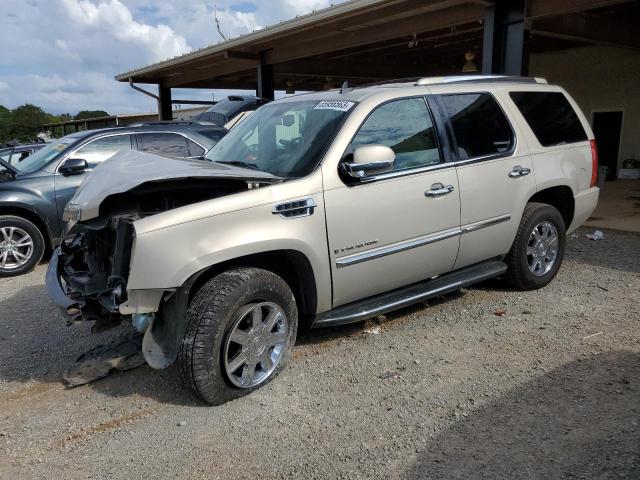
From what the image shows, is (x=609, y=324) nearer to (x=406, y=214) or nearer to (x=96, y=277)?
(x=406, y=214)

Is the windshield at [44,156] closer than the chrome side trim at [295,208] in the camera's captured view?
No

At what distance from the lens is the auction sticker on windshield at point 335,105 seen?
3.90 m

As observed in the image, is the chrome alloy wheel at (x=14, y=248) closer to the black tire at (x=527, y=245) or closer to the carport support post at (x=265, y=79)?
the black tire at (x=527, y=245)

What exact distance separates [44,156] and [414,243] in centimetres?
583

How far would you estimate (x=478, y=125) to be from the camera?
452 centimetres

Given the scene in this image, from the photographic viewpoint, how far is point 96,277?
11.4ft

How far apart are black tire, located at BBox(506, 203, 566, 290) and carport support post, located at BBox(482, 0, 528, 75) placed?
3716 millimetres

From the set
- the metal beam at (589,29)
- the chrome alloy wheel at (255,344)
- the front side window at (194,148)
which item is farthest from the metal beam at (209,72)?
the chrome alloy wheel at (255,344)

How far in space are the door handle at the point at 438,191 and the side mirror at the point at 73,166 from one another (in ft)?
16.1

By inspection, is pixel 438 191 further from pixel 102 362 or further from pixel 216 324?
pixel 102 362

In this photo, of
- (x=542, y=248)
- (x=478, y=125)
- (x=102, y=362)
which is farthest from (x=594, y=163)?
(x=102, y=362)

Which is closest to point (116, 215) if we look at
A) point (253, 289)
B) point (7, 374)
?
point (253, 289)

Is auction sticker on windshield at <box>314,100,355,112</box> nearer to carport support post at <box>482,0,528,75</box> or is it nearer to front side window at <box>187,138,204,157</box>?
front side window at <box>187,138,204,157</box>

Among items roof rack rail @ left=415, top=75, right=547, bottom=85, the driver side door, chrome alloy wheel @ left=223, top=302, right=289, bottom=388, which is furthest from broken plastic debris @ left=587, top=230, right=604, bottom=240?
chrome alloy wheel @ left=223, top=302, right=289, bottom=388
